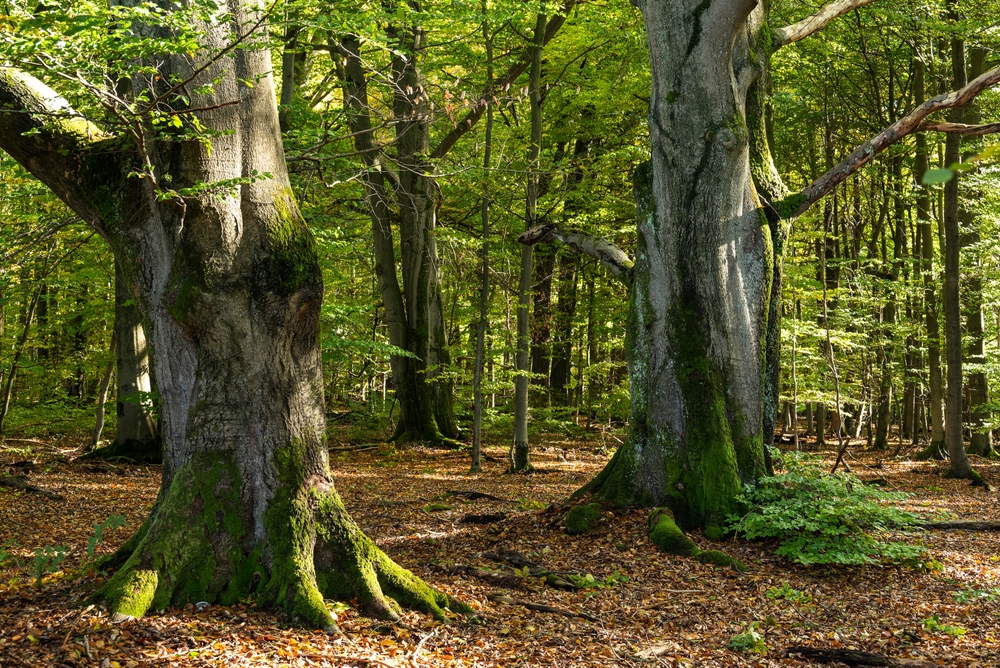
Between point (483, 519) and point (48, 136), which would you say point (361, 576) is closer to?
point (483, 519)

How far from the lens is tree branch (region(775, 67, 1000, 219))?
22.7 feet

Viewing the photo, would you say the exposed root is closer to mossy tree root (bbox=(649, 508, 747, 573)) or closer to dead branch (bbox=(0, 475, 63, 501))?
mossy tree root (bbox=(649, 508, 747, 573))

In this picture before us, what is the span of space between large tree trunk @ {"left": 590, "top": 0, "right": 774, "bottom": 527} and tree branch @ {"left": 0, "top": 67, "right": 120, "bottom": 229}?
16.7ft

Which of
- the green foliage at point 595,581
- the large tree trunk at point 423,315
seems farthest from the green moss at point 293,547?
the large tree trunk at point 423,315

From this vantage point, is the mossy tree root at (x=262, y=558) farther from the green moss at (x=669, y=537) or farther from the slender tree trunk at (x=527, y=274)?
the slender tree trunk at (x=527, y=274)

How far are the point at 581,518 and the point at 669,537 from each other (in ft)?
2.96

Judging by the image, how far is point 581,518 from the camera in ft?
22.8

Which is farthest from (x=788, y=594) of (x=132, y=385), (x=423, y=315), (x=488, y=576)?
(x=423, y=315)

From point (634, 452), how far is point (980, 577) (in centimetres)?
309

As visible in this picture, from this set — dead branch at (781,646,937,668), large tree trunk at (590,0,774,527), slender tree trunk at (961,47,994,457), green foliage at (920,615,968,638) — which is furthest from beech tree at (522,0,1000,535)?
slender tree trunk at (961,47,994,457)

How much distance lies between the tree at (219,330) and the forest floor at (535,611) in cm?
29

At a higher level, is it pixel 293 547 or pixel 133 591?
pixel 293 547

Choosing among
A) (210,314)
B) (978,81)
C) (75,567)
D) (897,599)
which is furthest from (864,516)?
(75,567)

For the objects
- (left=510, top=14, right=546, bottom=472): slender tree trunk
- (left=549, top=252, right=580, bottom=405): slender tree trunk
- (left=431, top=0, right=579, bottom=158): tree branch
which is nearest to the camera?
(left=510, top=14, right=546, bottom=472): slender tree trunk
